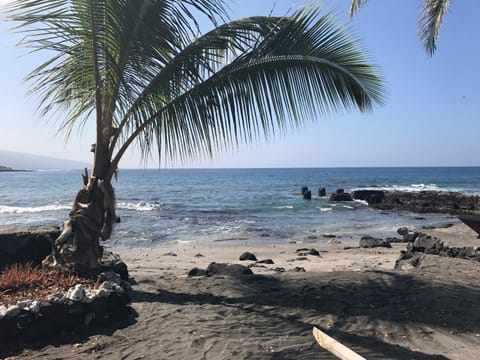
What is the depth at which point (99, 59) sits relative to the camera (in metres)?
5.03

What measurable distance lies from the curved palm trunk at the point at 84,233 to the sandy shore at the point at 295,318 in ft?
2.63

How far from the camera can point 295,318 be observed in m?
4.34

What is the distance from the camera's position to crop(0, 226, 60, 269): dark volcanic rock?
5.83 metres

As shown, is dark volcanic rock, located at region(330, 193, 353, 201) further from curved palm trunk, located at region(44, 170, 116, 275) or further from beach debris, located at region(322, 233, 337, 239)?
curved palm trunk, located at region(44, 170, 116, 275)

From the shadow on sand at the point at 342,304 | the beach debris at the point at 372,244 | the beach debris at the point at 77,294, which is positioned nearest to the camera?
the shadow on sand at the point at 342,304

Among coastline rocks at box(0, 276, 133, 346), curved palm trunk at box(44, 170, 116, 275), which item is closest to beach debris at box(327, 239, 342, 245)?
curved palm trunk at box(44, 170, 116, 275)

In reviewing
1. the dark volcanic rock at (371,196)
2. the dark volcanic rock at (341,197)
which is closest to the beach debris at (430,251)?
the dark volcanic rock at (371,196)

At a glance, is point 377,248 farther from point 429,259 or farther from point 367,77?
point 367,77

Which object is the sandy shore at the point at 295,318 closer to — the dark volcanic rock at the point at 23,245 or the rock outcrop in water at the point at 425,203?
the dark volcanic rock at the point at 23,245

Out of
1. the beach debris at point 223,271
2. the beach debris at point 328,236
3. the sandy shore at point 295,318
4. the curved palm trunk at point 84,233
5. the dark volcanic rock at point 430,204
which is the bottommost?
the beach debris at point 328,236

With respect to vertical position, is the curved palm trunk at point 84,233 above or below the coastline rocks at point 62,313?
above

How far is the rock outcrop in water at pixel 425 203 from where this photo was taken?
27.8 metres

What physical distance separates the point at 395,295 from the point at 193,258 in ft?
24.7

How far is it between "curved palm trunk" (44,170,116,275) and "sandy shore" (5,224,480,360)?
2.63ft
